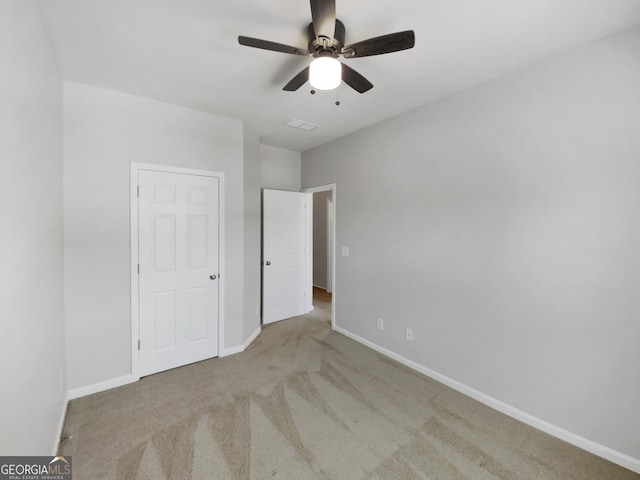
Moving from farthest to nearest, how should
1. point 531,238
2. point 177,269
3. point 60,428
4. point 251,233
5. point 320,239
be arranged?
point 320,239 → point 251,233 → point 177,269 → point 531,238 → point 60,428

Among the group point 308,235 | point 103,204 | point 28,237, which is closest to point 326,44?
point 28,237

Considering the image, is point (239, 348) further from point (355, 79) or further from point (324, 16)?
point (324, 16)

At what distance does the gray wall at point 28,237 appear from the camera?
108 cm

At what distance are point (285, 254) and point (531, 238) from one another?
300 centimetres

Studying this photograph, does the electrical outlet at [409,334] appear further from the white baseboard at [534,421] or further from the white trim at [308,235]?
the white trim at [308,235]

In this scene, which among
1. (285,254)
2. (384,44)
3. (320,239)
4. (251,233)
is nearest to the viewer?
(384,44)

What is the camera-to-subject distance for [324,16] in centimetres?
132

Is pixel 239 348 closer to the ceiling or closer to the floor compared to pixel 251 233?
closer to the floor

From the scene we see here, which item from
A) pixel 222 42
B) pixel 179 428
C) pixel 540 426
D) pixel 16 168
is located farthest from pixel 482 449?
pixel 222 42

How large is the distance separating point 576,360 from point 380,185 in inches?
87.5

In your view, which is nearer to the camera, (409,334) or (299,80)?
(299,80)

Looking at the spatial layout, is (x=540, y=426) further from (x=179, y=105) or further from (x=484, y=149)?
(x=179, y=105)

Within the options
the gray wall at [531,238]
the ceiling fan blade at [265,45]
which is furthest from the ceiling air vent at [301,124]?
the ceiling fan blade at [265,45]

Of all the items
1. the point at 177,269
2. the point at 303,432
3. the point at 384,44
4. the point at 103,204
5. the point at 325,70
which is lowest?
the point at 303,432
